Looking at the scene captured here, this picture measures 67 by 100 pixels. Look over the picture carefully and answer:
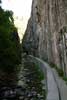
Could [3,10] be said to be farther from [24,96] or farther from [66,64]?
[24,96]

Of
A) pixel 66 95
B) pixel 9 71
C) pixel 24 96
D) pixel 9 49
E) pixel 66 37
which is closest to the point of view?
pixel 66 95

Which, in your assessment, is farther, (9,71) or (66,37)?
(9,71)

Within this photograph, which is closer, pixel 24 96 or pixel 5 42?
pixel 24 96

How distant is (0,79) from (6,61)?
4.36 metres

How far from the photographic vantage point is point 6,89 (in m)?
17.1

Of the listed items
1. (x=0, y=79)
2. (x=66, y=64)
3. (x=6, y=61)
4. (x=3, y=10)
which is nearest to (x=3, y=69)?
(x=6, y=61)

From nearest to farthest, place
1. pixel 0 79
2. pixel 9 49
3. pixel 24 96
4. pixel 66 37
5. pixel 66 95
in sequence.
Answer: pixel 66 95
pixel 24 96
pixel 66 37
pixel 0 79
pixel 9 49

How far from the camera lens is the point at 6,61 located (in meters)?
24.0

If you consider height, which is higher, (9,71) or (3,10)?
(3,10)

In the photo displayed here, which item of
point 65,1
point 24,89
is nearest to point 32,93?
point 24,89

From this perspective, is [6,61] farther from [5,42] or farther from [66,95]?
[66,95]

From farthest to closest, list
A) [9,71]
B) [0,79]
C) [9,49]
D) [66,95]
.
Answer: [9,71] < [9,49] < [0,79] < [66,95]

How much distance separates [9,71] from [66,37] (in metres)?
11.1

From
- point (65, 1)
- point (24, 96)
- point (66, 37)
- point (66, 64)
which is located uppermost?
point (65, 1)
